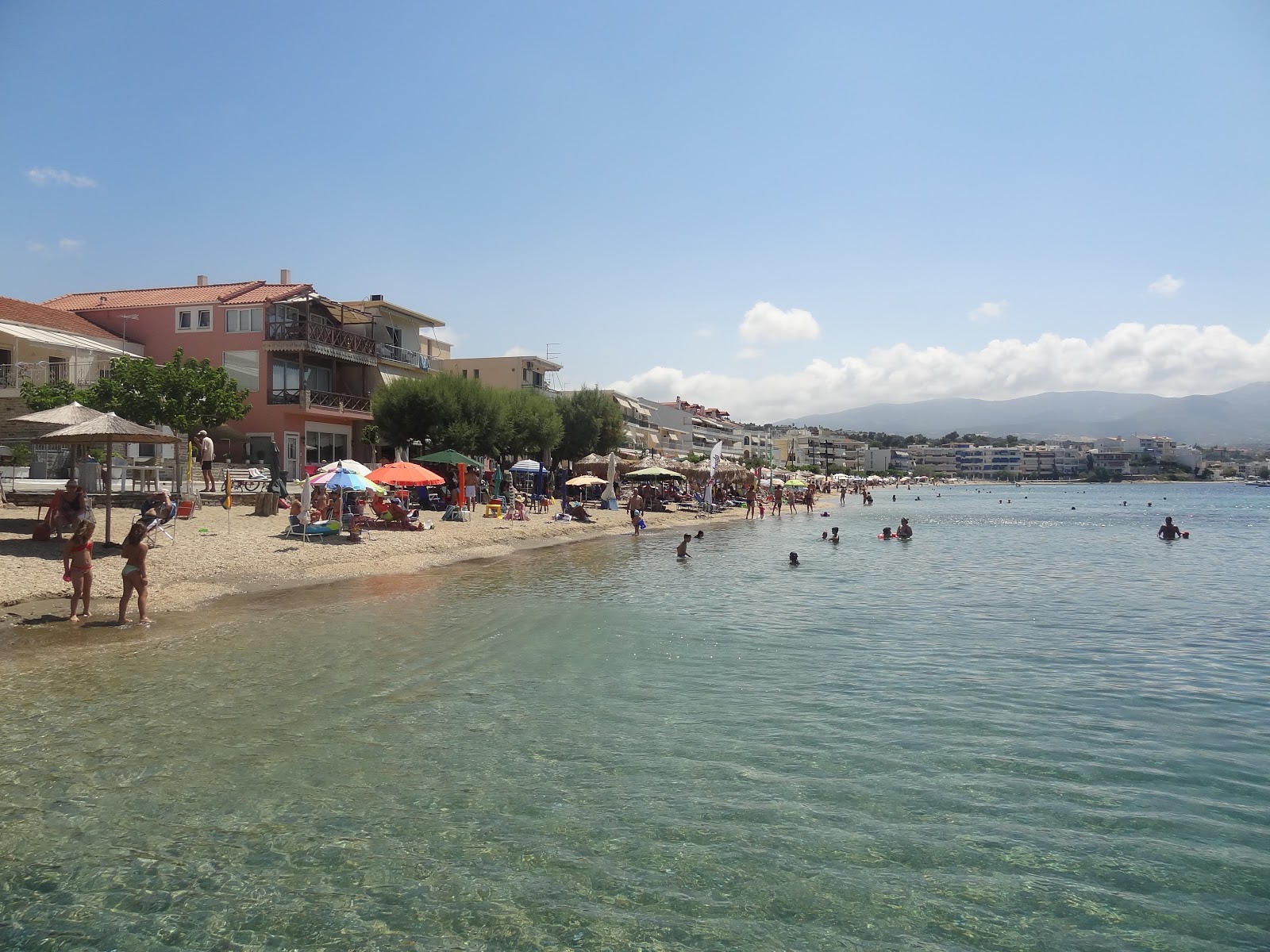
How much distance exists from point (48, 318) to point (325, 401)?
11789mm

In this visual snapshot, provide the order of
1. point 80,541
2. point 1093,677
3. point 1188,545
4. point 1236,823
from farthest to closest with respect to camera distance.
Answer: point 1188,545
point 80,541
point 1093,677
point 1236,823

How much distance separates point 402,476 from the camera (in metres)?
24.7

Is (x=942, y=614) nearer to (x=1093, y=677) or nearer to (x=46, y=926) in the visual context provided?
(x=1093, y=677)

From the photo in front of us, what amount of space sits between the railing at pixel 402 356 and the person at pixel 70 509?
27.9 m

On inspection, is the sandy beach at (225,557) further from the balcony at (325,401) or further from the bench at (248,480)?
the balcony at (325,401)

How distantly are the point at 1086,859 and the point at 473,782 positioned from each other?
14.8ft

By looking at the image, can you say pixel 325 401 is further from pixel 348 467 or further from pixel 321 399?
pixel 348 467

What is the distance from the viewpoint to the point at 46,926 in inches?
183

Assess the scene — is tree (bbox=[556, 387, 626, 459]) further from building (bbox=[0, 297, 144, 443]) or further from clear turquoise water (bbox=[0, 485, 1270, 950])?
clear turquoise water (bbox=[0, 485, 1270, 950])

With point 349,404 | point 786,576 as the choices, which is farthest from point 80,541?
point 349,404

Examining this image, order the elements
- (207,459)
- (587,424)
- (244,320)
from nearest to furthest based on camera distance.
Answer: (207,459) < (244,320) < (587,424)

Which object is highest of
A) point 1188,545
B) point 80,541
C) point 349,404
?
point 349,404

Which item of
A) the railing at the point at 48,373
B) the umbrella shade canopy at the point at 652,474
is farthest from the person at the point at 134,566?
the umbrella shade canopy at the point at 652,474

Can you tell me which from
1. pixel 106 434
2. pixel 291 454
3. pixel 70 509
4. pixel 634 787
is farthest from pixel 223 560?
pixel 291 454
